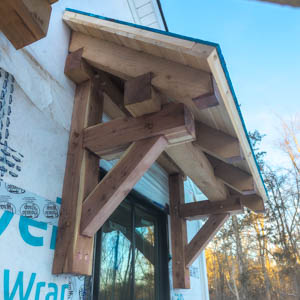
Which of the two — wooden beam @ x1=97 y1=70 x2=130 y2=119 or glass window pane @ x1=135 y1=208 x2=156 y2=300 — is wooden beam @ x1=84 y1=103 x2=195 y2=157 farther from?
glass window pane @ x1=135 y1=208 x2=156 y2=300

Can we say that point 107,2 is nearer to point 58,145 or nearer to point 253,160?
point 58,145

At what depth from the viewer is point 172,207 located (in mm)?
3498

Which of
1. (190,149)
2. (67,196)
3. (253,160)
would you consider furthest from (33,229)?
(253,160)

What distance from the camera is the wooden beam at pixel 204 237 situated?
311cm

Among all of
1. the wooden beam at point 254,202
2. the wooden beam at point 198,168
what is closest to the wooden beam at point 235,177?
the wooden beam at point 198,168

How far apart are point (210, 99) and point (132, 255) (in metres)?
1.83

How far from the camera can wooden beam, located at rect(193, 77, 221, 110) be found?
1429 mm

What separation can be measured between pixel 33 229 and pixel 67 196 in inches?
11.2

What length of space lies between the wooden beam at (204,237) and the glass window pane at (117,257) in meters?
0.80

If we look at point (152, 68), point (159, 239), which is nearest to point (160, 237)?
point (159, 239)

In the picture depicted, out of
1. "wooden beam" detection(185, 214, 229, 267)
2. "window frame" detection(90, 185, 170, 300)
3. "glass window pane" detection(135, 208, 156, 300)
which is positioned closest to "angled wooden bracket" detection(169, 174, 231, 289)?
"wooden beam" detection(185, 214, 229, 267)

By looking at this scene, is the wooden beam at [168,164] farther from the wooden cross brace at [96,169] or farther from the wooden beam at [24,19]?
the wooden beam at [24,19]

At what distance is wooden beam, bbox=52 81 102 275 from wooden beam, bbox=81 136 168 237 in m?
0.06

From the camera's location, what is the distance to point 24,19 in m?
1.18
